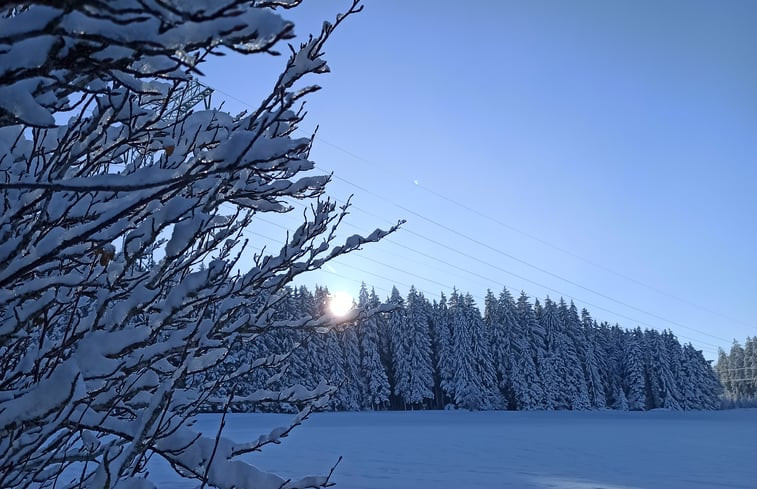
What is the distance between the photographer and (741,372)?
102m

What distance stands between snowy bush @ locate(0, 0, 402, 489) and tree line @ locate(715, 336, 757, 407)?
10771 centimetres

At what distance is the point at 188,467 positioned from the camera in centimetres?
153

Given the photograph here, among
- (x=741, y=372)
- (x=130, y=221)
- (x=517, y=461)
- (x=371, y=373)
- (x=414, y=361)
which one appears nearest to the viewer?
(x=130, y=221)

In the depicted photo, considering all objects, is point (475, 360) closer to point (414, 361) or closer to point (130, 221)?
point (414, 361)

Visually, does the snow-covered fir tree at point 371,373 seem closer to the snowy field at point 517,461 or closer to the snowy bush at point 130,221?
the snowy field at point 517,461

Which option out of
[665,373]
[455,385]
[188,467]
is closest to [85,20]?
[188,467]

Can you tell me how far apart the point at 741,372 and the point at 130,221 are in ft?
422

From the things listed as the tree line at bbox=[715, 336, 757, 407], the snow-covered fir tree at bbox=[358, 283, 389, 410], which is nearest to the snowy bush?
the snow-covered fir tree at bbox=[358, 283, 389, 410]

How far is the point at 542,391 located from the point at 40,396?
173 feet

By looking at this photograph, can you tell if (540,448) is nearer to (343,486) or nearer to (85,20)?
(343,486)

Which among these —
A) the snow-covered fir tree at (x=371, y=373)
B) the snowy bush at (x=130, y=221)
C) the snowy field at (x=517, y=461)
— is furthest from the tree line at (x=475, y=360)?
the snowy bush at (x=130, y=221)

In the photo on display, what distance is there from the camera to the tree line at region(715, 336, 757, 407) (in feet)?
309

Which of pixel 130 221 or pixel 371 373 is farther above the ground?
pixel 130 221

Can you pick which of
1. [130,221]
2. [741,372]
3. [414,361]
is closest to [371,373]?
[414,361]
